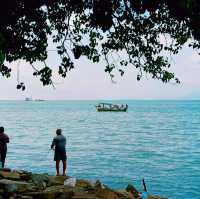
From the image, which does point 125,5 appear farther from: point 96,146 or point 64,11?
point 96,146

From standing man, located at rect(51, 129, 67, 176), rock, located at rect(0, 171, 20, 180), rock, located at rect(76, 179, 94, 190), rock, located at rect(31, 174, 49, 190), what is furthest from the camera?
standing man, located at rect(51, 129, 67, 176)

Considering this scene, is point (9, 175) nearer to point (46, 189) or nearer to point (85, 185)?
point (46, 189)

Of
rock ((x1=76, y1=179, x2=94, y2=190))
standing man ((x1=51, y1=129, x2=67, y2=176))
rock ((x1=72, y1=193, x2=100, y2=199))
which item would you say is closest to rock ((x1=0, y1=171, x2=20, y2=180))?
rock ((x1=76, y1=179, x2=94, y2=190))

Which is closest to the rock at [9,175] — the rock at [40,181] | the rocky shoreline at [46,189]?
the rocky shoreline at [46,189]

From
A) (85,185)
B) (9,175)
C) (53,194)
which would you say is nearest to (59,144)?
(85,185)

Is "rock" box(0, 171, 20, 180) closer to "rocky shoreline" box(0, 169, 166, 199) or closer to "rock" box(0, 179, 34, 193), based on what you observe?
"rocky shoreline" box(0, 169, 166, 199)

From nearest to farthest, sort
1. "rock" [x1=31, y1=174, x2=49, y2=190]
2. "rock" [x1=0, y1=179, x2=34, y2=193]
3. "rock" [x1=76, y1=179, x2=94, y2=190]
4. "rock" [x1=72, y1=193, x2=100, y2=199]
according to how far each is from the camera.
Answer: "rock" [x1=72, y1=193, x2=100, y2=199], "rock" [x1=0, y1=179, x2=34, y2=193], "rock" [x1=31, y1=174, x2=49, y2=190], "rock" [x1=76, y1=179, x2=94, y2=190]

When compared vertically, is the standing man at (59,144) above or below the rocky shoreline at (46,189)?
above

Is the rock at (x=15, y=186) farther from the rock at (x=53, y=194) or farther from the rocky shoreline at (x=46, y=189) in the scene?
the rock at (x=53, y=194)

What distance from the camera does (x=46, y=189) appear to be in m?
14.9

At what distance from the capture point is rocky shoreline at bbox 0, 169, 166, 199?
13825 mm

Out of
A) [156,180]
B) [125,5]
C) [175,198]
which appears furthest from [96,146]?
[125,5]

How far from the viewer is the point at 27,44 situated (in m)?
12.2

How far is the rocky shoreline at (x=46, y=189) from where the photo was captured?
13825 mm
